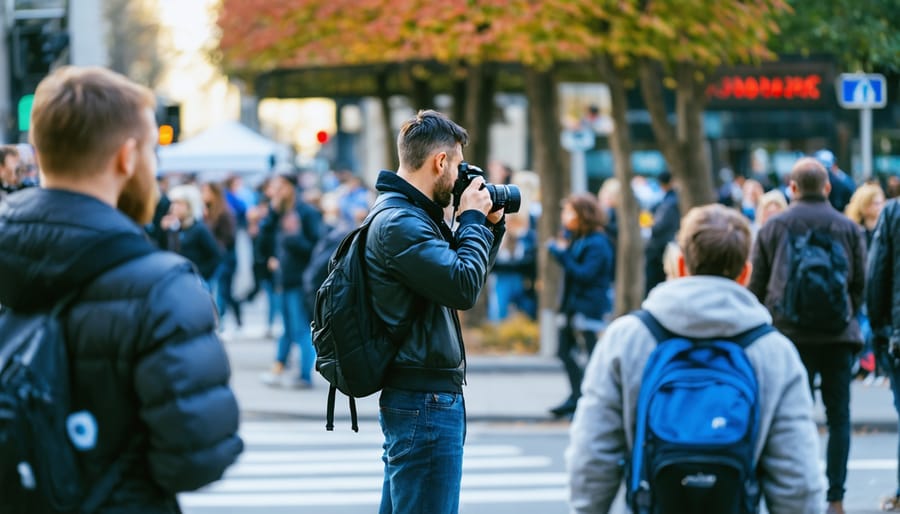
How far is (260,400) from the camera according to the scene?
13.9 m

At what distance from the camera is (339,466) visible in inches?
411

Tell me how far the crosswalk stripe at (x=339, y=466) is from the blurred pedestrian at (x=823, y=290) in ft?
9.00

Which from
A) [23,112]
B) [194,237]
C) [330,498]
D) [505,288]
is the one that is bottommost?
[505,288]

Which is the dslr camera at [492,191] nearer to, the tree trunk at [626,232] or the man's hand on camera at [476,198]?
the man's hand on camera at [476,198]

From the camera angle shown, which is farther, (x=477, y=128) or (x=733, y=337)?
(x=477, y=128)

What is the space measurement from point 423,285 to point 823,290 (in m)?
3.40

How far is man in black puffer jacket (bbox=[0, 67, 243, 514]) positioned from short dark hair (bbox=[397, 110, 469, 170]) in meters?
1.96

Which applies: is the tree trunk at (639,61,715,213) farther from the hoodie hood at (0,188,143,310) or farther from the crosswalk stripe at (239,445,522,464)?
the hoodie hood at (0,188,143,310)

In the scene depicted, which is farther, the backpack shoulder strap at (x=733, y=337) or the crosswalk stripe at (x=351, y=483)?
the crosswalk stripe at (x=351, y=483)

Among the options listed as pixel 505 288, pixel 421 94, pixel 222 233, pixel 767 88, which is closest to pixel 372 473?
pixel 505 288

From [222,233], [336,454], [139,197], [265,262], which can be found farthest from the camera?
[222,233]

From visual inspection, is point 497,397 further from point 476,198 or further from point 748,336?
point 748,336

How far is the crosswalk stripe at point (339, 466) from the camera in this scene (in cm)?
1020

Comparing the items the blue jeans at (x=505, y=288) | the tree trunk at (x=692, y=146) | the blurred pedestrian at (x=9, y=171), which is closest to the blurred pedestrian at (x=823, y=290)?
the blurred pedestrian at (x=9, y=171)
